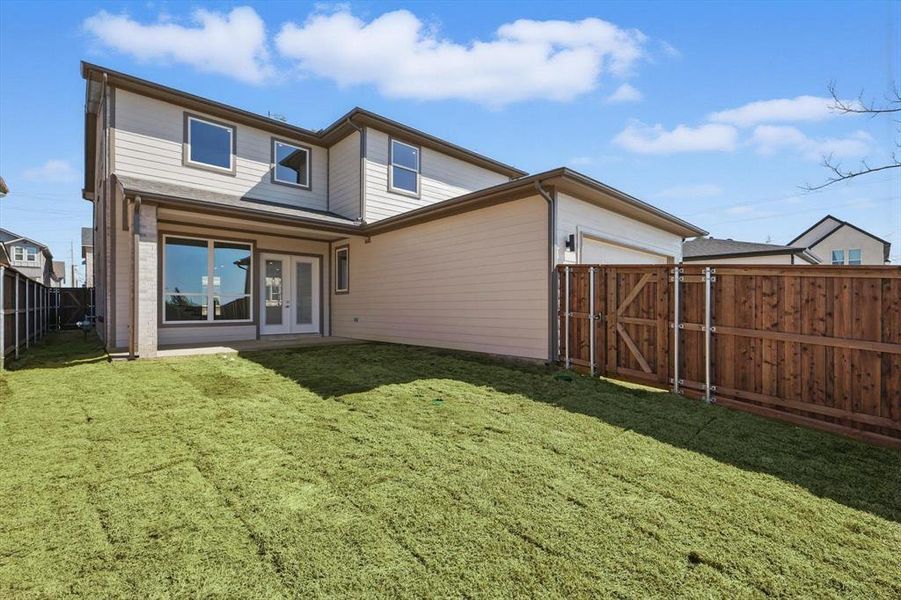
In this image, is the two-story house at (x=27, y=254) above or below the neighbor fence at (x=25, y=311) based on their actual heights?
above

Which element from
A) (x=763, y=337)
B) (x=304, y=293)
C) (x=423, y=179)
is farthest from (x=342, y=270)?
(x=763, y=337)

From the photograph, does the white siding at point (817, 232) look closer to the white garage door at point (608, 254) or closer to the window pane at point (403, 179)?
the white garage door at point (608, 254)

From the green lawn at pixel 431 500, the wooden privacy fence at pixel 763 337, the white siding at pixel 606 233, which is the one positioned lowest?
the green lawn at pixel 431 500

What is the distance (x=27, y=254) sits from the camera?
3058 cm

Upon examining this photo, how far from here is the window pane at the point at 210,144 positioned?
9.98 meters

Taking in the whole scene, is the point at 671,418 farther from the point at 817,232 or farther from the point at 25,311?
the point at 817,232

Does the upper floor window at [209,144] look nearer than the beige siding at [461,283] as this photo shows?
No

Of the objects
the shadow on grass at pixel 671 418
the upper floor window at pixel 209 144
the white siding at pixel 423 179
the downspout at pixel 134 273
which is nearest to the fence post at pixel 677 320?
the shadow on grass at pixel 671 418

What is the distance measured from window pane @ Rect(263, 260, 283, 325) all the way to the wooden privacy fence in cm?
836

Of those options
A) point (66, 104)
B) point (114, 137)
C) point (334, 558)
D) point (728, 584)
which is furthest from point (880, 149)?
point (66, 104)

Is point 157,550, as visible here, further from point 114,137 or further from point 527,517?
point 114,137

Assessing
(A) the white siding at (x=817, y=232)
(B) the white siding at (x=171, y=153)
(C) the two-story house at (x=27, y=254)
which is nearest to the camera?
(B) the white siding at (x=171, y=153)

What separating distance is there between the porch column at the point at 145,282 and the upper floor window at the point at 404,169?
5.80 metres

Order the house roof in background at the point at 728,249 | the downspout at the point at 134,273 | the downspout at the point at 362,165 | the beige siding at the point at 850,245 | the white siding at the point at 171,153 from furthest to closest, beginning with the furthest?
the beige siding at the point at 850,245 < the house roof in background at the point at 728,249 < the downspout at the point at 362,165 < the white siding at the point at 171,153 < the downspout at the point at 134,273
